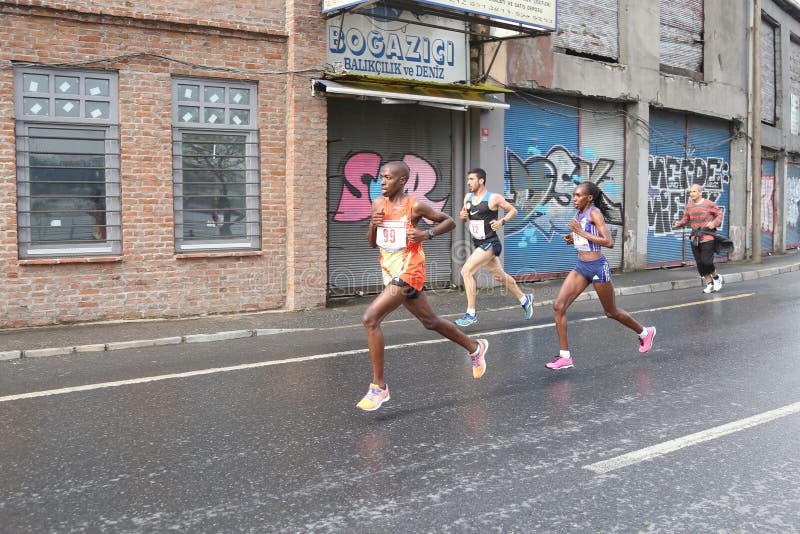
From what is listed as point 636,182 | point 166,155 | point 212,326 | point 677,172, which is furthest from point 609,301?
Answer: point 677,172

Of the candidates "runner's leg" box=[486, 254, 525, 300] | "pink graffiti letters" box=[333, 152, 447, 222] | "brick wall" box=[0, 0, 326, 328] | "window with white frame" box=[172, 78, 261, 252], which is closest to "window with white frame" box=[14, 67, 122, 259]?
"brick wall" box=[0, 0, 326, 328]

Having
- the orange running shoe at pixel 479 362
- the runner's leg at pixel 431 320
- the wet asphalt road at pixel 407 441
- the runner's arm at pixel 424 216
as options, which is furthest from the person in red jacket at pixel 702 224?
the runner's arm at pixel 424 216

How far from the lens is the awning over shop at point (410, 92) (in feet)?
40.0

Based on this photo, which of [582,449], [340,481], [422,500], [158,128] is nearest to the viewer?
[422,500]

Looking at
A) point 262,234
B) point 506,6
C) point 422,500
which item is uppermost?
point 506,6

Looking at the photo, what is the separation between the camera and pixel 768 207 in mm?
25422

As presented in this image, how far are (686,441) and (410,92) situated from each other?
28.3 feet

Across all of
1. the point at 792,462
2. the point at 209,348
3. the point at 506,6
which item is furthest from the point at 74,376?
the point at 506,6

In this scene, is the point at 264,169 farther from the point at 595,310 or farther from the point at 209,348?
the point at 595,310

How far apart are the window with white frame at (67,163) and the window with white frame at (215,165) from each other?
0.92 metres

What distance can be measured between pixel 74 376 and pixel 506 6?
8672mm

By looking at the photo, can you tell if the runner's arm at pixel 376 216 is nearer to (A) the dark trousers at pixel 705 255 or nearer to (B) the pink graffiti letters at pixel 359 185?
(B) the pink graffiti letters at pixel 359 185

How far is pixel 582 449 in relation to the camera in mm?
5141

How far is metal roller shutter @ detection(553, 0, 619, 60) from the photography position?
17.0 meters
